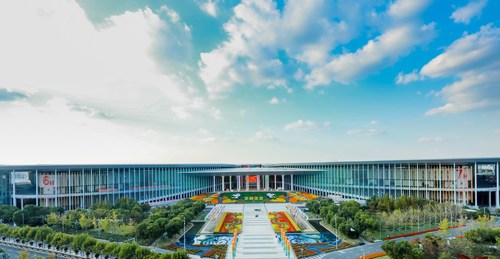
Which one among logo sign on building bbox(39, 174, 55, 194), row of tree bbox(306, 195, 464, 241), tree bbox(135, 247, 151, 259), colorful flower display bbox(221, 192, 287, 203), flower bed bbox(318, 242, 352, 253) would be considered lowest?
colorful flower display bbox(221, 192, 287, 203)

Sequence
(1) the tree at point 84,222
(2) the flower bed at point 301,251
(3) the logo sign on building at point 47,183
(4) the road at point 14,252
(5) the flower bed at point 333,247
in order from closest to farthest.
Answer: (2) the flower bed at point 301,251 < (5) the flower bed at point 333,247 < (4) the road at point 14,252 < (1) the tree at point 84,222 < (3) the logo sign on building at point 47,183

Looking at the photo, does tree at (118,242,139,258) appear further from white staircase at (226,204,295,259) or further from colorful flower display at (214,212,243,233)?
colorful flower display at (214,212,243,233)

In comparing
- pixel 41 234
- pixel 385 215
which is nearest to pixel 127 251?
pixel 41 234

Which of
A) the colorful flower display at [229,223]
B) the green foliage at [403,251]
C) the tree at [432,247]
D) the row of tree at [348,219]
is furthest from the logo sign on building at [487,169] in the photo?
the colorful flower display at [229,223]

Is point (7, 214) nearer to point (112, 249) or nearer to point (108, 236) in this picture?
point (108, 236)

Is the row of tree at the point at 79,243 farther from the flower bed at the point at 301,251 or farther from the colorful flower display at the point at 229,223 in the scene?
the colorful flower display at the point at 229,223

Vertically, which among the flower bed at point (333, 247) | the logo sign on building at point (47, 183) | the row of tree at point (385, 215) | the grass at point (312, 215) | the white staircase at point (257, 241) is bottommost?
the grass at point (312, 215)

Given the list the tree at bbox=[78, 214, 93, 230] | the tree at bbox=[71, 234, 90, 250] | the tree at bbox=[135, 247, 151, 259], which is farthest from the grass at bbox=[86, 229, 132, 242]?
the tree at bbox=[135, 247, 151, 259]
